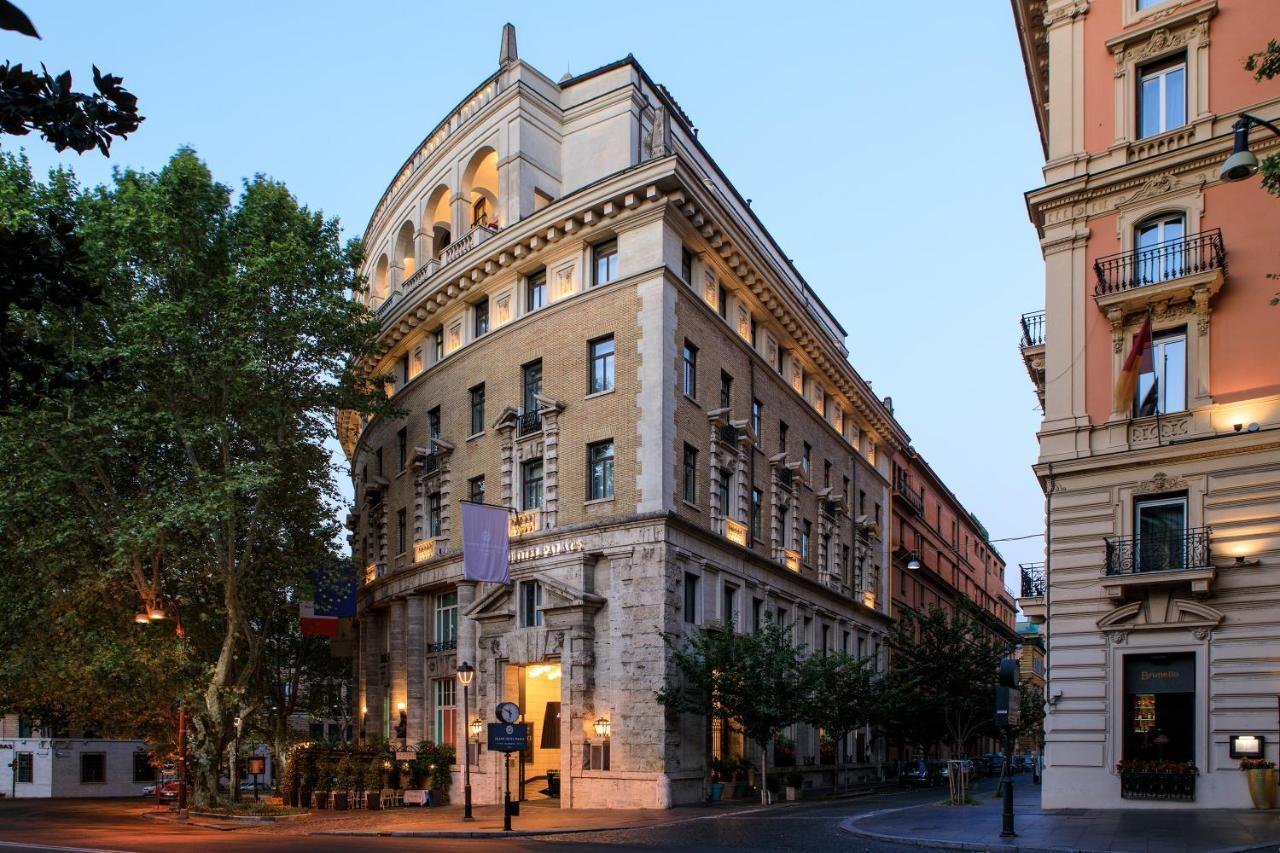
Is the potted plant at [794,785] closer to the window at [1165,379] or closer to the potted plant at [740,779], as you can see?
the potted plant at [740,779]

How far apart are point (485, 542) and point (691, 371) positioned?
859 cm

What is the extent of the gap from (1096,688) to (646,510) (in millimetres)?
13155

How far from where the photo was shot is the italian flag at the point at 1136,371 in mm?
23375

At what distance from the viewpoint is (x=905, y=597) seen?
2479 inches

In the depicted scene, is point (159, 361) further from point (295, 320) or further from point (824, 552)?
point (824, 552)

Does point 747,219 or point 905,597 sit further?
point 905,597

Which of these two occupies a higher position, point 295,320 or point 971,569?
point 295,320

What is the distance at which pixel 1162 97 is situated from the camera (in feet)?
83.0

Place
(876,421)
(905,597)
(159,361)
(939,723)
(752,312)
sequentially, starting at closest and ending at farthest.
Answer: (159,361)
(752,312)
(939,723)
(876,421)
(905,597)

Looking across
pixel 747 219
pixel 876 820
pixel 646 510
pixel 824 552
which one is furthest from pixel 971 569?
pixel 876 820

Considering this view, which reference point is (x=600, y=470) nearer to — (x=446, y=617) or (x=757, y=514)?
(x=757, y=514)

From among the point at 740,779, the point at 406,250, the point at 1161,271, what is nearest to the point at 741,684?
the point at 740,779

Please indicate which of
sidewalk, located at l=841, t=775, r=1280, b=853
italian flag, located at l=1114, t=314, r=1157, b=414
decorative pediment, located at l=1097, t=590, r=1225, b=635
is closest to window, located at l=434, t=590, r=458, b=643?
sidewalk, located at l=841, t=775, r=1280, b=853

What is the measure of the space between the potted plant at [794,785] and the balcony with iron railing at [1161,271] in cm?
1897
